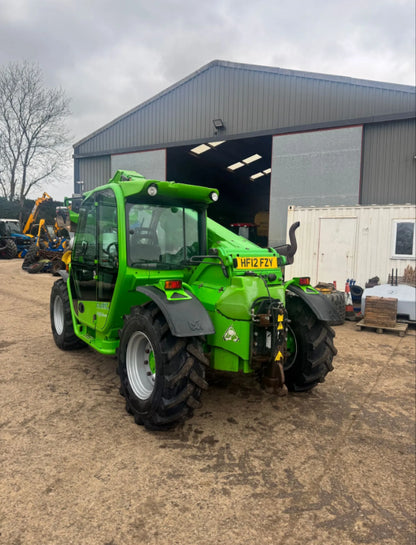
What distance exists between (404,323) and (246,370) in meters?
6.12

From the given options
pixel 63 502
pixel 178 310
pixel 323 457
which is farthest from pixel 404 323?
pixel 63 502

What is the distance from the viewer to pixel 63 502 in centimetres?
254

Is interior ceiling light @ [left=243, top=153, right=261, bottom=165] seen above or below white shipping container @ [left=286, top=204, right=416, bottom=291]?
above

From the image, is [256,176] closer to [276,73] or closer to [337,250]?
[276,73]

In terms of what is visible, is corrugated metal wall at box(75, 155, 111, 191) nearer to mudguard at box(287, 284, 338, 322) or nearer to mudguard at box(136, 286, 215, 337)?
mudguard at box(287, 284, 338, 322)

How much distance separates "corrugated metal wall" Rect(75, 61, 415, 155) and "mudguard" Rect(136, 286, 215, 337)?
10.1 metres

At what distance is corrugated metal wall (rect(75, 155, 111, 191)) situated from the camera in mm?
16600

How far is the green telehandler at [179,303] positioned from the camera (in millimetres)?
3375

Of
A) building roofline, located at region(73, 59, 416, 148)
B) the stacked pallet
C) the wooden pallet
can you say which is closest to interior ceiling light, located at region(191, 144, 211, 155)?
building roofline, located at region(73, 59, 416, 148)

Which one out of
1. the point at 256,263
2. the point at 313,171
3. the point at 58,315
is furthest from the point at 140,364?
the point at 313,171

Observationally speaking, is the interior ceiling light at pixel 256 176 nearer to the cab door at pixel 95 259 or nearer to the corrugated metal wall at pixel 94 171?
the corrugated metal wall at pixel 94 171

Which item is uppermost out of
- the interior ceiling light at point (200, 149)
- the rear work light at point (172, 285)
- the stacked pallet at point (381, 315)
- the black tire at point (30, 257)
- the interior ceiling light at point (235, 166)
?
the interior ceiling light at point (235, 166)

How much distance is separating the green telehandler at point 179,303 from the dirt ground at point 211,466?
389mm

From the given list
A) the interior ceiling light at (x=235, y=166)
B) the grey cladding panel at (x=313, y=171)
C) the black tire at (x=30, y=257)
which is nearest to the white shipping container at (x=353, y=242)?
the grey cladding panel at (x=313, y=171)
